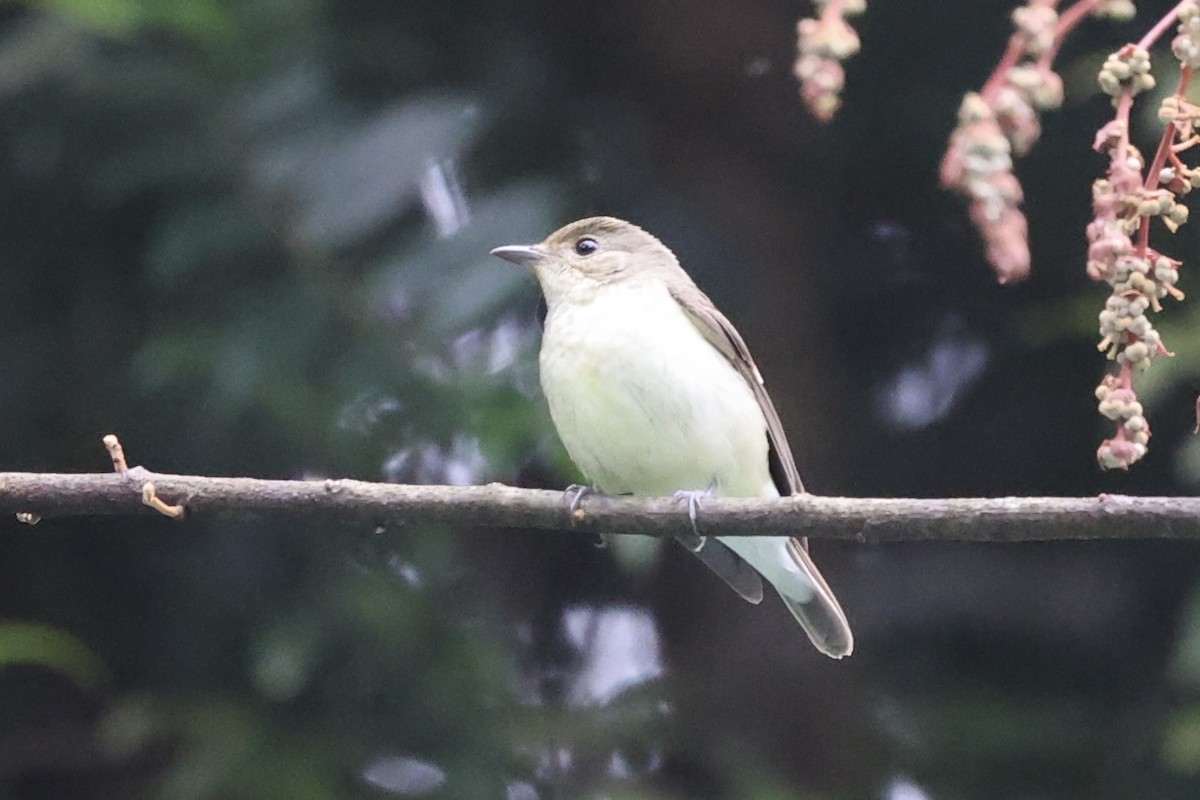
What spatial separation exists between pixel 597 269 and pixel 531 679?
4.25 ft

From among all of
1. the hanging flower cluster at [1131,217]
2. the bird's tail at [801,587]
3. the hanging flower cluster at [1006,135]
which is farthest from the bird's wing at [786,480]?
the hanging flower cluster at [1006,135]

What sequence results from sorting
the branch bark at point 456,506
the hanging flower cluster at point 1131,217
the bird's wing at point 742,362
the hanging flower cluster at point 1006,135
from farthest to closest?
the bird's wing at point 742,362 < the branch bark at point 456,506 < the hanging flower cluster at point 1131,217 < the hanging flower cluster at point 1006,135

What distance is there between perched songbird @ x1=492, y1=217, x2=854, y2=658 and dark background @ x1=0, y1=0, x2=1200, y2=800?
161 millimetres

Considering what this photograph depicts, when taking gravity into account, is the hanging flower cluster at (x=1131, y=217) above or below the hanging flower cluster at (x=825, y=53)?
below

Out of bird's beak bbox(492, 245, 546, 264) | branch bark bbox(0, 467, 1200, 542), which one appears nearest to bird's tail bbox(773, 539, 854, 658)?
bird's beak bbox(492, 245, 546, 264)

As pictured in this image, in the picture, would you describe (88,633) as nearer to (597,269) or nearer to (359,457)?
(359,457)

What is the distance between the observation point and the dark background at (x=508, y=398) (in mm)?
4277

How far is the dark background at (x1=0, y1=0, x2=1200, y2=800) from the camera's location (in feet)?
14.0

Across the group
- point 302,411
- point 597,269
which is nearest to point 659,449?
point 597,269

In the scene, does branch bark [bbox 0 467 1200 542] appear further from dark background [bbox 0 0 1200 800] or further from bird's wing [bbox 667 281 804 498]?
bird's wing [bbox 667 281 804 498]

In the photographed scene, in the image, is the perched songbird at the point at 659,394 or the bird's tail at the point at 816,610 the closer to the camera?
the perched songbird at the point at 659,394

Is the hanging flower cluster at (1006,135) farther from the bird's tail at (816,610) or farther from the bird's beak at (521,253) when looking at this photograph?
the bird's tail at (816,610)

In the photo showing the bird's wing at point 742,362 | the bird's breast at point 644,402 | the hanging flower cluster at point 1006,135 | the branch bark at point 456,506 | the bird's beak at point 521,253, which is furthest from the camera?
the bird's wing at point 742,362

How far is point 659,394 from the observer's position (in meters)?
4.17
